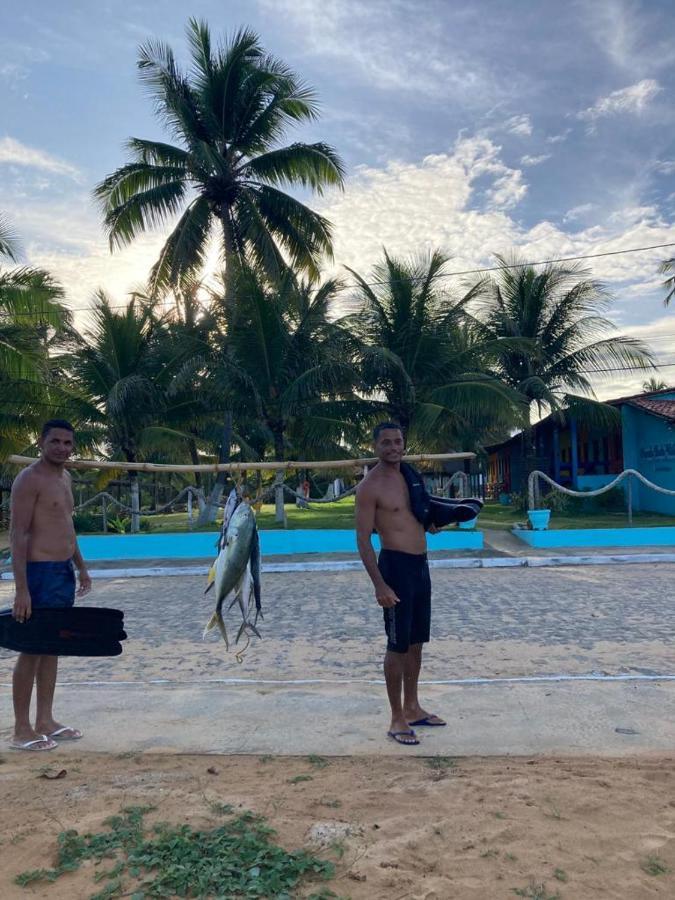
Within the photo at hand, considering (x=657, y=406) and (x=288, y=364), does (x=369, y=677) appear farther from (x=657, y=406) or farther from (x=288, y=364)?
(x=657, y=406)

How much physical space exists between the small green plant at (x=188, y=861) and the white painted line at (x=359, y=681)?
2.35m

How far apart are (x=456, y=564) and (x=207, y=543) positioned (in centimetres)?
519

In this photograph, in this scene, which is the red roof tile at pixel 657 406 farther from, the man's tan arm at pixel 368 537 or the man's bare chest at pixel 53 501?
the man's bare chest at pixel 53 501

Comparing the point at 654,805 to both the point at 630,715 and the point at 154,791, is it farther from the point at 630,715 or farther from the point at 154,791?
the point at 154,791

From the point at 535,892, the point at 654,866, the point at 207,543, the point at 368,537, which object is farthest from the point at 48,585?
the point at 207,543

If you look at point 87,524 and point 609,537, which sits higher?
point 87,524

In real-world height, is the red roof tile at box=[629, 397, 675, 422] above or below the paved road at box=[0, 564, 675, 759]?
above

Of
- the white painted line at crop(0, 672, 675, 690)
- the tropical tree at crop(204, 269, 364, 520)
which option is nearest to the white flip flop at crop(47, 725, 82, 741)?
the white painted line at crop(0, 672, 675, 690)

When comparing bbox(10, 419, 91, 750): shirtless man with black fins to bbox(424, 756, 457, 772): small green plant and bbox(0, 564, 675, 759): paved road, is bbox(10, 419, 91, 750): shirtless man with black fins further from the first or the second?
bbox(424, 756, 457, 772): small green plant

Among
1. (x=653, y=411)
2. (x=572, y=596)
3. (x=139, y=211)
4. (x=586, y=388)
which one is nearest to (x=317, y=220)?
(x=139, y=211)

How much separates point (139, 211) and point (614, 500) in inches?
629

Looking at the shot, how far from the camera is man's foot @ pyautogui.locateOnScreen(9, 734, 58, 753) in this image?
13.5ft

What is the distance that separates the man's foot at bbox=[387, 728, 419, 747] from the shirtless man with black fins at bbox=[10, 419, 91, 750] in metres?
1.94

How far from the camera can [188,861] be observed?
2.79m
